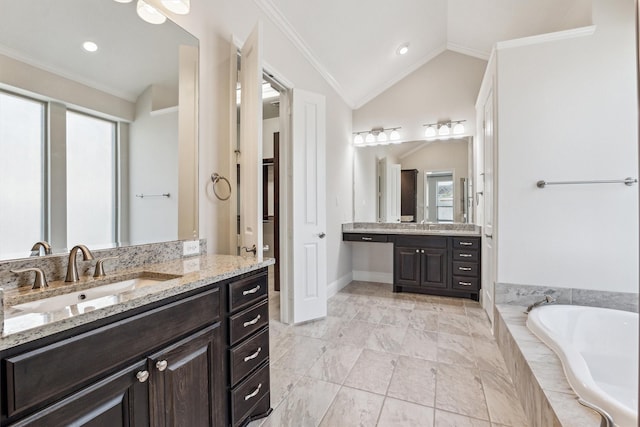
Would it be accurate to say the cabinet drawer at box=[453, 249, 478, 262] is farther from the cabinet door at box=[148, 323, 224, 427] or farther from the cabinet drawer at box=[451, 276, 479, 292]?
the cabinet door at box=[148, 323, 224, 427]

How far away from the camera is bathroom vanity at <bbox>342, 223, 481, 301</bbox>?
11.6 feet

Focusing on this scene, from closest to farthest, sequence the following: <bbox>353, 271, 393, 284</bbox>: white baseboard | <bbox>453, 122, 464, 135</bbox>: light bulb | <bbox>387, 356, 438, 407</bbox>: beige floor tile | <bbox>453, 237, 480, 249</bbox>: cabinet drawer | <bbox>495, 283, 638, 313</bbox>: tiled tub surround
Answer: <bbox>387, 356, 438, 407</bbox>: beige floor tile < <bbox>495, 283, 638, 313</bbox>: tiled tub surround < <bbox>453, 237, 480, 249</bbox>: cabinet drawer < <bbox>453, 122, 464, 135</bbox>: light bulb < <bbox>353, 271, 393, 284</bbox>: white baseboard

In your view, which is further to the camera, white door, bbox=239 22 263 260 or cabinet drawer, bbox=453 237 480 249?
cabinet drawer, bbox=453 237 480 249

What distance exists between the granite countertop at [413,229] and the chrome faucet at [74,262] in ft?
10.6

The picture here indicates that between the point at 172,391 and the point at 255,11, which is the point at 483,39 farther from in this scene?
the point at 172,391

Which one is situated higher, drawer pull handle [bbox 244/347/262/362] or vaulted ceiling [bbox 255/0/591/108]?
vaulted ceiling [bbox 255/0/591/108]

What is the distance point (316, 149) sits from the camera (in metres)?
3.05

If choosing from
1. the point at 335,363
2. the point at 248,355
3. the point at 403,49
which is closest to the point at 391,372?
the point at 335,363

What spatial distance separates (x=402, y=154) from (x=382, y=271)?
1736 millimetres

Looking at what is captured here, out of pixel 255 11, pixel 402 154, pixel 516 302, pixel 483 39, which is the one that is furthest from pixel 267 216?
pixel 483 39

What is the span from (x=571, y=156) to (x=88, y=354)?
309 centimetres

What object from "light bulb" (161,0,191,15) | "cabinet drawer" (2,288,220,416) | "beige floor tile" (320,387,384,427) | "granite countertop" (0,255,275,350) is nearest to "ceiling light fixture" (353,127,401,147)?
"light bulb" (161,0,191,15)

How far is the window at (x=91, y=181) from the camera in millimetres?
1293

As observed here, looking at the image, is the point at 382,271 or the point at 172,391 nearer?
the point at 172,391
